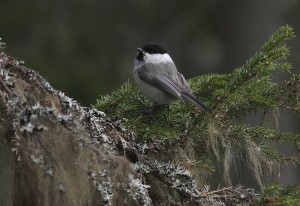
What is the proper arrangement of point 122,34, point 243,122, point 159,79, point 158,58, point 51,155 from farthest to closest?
point 122,34 < point 158,58 < point 159,79 < point 243,122 < point 51,155

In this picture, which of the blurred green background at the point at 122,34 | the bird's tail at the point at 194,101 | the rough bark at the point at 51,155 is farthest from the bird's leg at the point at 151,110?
the blurred green background at the point at 122,34

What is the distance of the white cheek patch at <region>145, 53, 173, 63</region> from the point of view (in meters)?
4.82

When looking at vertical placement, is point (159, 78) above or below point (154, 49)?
below

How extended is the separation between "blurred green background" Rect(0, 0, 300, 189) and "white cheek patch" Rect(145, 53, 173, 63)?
3.82 meters

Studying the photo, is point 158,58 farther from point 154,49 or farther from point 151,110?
point 151,110

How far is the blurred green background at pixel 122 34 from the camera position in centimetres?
913

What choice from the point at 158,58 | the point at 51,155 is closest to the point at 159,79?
the point at 158,58

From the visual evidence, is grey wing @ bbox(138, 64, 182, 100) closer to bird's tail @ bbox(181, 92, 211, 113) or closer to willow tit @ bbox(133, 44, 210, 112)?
willow tit @ bbox(133, 44, 210, 112)

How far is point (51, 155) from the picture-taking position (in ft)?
6.72

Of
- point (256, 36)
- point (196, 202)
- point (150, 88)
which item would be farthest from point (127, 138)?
point (256, 36)

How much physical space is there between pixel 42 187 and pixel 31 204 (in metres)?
0.17

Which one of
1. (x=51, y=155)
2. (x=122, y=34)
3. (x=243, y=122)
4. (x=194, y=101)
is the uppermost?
(x=122, y=34)

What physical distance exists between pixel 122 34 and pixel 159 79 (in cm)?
641

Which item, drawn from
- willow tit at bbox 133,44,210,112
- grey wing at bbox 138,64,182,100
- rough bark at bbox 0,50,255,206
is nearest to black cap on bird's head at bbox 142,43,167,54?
willow tit at bbox 133,44,210,112
